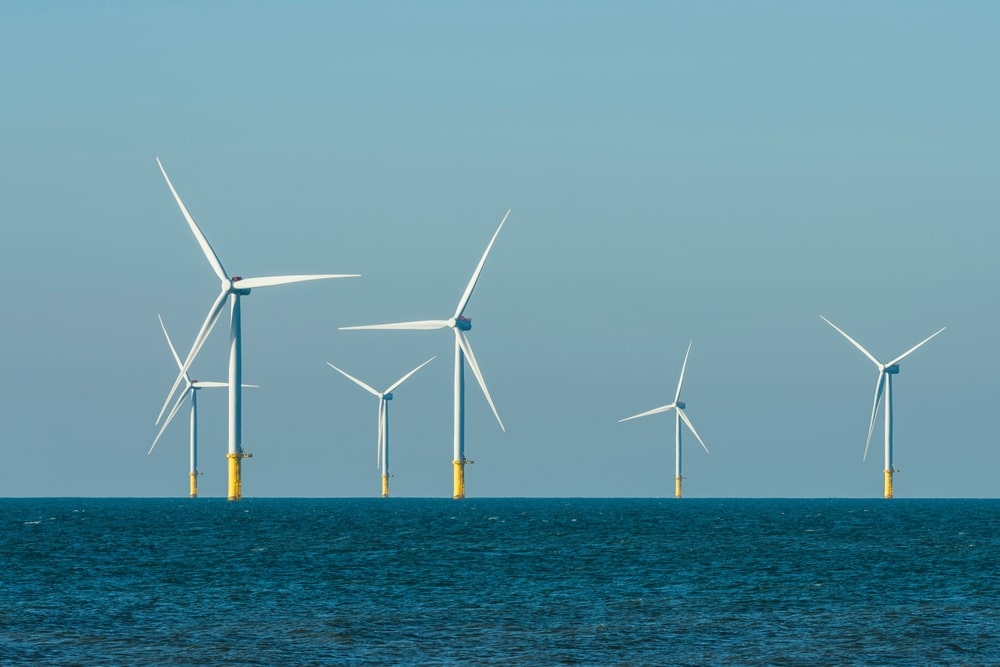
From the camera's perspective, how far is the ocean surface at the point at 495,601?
5219cm

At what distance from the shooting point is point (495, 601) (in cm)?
6919

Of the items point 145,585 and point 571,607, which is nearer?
point 571,607

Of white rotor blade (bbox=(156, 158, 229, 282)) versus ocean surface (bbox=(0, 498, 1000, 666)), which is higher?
white rotor blade (bbox=(156, 158, 229, 282))

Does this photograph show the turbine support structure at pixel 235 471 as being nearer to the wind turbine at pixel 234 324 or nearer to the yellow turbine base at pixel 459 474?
the wind turbine at pixel 234 324

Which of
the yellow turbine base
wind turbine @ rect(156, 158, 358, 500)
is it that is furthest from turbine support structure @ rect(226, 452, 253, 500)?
the yellow turbine base

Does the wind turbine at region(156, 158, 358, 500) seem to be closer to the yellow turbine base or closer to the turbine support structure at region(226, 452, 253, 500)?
the turbine support structure at region(226, 452, 253, 500)

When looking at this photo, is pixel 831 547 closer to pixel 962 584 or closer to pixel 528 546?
pixel 528 546

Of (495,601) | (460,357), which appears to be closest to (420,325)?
(460,357)

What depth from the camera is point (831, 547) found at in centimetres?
11775

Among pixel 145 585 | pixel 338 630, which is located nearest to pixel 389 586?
pixel 145 585

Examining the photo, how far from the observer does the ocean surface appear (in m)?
52.2

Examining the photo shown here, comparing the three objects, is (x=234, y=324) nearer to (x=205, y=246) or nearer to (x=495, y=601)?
(x=205, y=246)

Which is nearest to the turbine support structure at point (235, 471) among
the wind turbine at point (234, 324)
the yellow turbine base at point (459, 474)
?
the wind turbine at point (234, 324)

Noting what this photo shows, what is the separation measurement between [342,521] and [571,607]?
4319 inches
